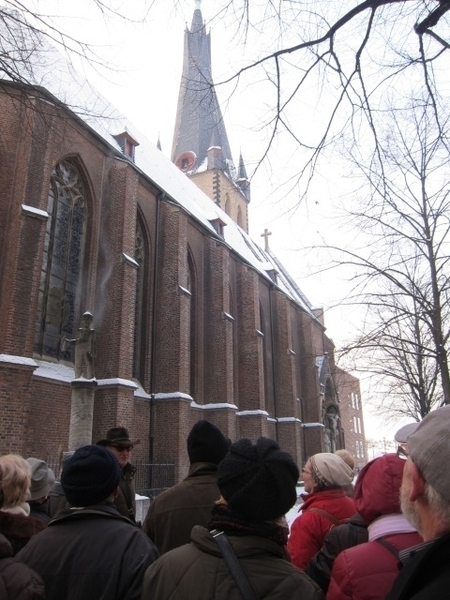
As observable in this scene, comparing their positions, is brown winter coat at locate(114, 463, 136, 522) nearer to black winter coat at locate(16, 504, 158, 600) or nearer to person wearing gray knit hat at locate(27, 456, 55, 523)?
person wearing gray knit hat at locate(27, 456, 55, 523)

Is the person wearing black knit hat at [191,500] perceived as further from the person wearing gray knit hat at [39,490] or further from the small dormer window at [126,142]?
the small dormer window at [126,142]

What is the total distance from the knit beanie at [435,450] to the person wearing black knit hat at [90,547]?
125cm

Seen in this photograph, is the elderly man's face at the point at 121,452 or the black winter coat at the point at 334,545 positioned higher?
the elderly man's face at the point at 121,452

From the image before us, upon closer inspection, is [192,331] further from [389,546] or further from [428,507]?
[428,507]

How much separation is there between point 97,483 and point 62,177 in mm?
13194

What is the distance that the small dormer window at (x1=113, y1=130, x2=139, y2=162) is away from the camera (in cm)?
1794

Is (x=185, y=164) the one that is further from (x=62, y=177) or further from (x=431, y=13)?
(x=431, y=13)

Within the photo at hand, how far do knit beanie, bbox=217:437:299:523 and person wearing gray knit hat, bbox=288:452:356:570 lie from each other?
1120 millimetres

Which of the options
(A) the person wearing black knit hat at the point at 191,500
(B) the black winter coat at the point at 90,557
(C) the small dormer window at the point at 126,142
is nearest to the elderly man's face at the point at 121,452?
(A) the person wearing black knit hat at the point at 191,500

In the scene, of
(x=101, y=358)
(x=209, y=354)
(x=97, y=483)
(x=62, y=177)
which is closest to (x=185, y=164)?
(x=209, y=354)

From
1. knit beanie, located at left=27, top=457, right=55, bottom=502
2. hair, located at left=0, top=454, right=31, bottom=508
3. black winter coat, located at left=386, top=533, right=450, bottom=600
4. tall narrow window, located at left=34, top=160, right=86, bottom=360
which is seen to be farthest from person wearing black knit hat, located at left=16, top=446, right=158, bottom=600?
tall narrow window, located at left=34, top=160, right=86, bottom=360

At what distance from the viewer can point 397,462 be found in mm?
2191

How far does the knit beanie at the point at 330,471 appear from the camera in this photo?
2.94m

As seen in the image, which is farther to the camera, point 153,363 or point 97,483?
point 153,363
